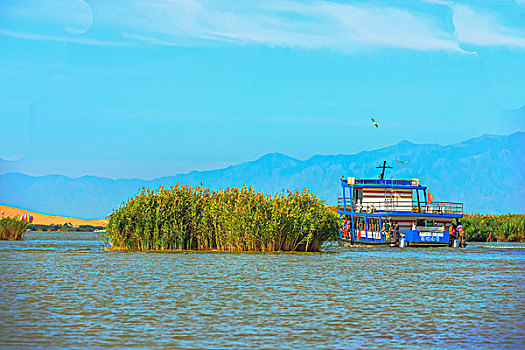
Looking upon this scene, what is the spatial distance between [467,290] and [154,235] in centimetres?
2381

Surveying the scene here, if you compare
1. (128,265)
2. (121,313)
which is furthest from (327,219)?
(121,313)

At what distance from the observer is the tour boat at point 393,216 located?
6000 centimetres

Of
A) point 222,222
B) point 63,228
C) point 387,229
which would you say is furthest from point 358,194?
point 63,228

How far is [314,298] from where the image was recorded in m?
22.8

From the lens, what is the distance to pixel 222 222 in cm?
4469

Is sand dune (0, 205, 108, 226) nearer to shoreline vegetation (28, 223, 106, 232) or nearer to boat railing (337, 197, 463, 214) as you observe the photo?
shoreline vegetation (28, 223, 106, 232)

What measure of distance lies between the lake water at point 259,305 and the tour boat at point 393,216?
23.6 meters

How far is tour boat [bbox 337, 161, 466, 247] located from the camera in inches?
2362

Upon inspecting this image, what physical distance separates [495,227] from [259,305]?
58.4m

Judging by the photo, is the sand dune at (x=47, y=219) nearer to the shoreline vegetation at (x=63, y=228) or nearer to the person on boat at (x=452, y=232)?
the shoreline vegetation at (x=63, y=228)

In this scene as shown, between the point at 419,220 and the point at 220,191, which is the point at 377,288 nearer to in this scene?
the point at 220,191

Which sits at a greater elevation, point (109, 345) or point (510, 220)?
point (510, 220)

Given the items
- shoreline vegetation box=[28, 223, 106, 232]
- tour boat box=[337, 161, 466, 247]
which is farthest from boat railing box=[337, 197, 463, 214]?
shoreline vegetation box=[28, 223, 106, 232]

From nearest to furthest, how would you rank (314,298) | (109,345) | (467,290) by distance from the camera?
(109,345) → (314,298) → (467,290)
